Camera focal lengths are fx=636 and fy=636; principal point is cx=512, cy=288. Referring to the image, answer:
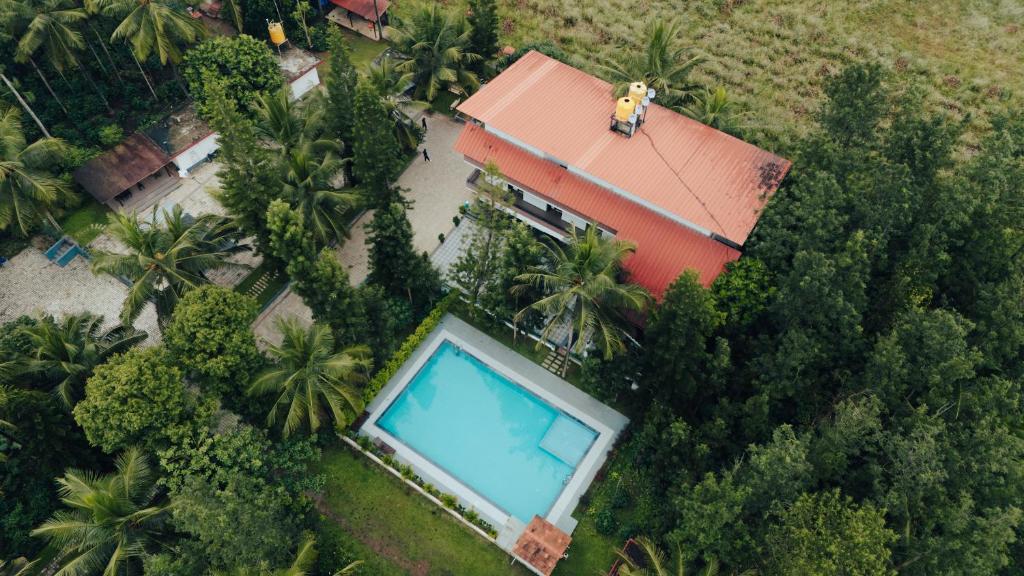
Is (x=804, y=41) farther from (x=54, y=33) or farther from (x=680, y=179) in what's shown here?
(x=54, y=33)

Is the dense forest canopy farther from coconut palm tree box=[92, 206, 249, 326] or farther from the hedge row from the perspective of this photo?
the hedge row

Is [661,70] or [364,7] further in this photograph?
[364,7]

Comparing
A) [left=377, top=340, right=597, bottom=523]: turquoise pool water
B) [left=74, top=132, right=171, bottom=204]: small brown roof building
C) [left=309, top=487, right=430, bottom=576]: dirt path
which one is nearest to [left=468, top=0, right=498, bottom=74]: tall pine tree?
[left=74, top=132, right=171, bottom=204]: small brown roof building

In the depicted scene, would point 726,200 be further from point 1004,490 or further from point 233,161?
point 233,161

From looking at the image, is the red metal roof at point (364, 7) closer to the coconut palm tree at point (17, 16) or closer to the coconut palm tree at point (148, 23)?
the coconut palm tree at point (148, 23)

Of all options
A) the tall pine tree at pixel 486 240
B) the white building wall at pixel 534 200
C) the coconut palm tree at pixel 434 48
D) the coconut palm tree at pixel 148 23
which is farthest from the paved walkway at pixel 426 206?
the coconut palm tree at pixel 148 23

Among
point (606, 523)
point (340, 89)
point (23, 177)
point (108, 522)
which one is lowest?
point (108, 522)

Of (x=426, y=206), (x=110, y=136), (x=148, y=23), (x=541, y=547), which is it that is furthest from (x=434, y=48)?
(x=541, y=547)
